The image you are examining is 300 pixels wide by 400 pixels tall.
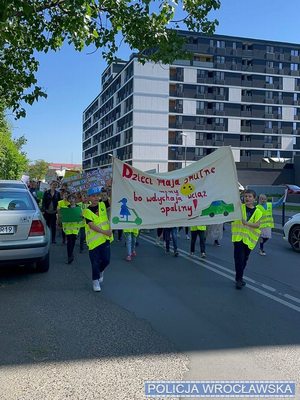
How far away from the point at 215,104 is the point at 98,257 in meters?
68.6

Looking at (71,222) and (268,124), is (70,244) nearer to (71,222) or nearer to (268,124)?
(71,222)

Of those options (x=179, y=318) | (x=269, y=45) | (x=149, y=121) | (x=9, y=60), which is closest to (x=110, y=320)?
(x=179, y=318)

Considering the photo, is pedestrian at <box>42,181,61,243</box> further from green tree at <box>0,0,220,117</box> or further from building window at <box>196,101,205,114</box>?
building window at <box>196,101,205,114</box>

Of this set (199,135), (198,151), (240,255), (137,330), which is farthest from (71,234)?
(199,135)

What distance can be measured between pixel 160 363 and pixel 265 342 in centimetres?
137

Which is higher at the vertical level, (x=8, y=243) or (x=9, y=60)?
(x=9, y=60)

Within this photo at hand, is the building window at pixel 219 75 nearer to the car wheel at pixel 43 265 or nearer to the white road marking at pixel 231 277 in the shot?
the white road marking at pixel 231 277

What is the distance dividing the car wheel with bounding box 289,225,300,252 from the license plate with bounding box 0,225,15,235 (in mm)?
8110

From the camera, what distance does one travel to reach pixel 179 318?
563 centimetres

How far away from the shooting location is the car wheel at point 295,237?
1224cm

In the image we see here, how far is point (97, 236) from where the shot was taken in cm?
696

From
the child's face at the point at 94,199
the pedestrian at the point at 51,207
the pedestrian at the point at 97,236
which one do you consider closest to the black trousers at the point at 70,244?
the pedestrian at the point at 97,236

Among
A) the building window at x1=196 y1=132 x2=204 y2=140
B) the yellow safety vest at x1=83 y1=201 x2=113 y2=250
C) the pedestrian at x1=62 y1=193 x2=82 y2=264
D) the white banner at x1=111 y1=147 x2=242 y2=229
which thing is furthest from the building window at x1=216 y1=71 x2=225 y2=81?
the yellow safety vest at x1=83 y1=201 x2=113 y2=250

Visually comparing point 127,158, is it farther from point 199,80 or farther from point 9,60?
point 9,60
